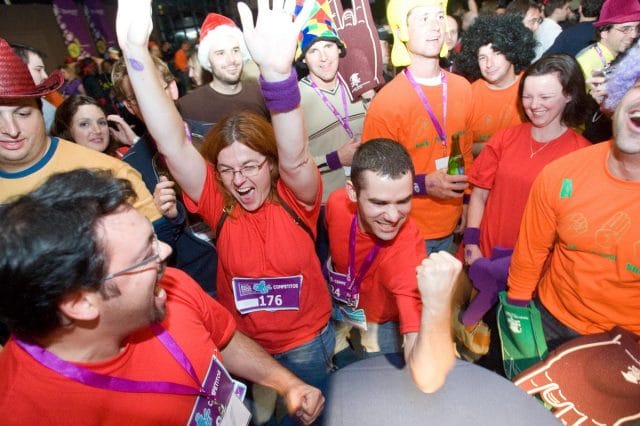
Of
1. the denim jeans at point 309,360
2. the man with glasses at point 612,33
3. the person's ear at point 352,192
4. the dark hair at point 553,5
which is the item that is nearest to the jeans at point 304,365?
the denim jeans at point 309,360

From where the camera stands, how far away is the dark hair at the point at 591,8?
163 inches

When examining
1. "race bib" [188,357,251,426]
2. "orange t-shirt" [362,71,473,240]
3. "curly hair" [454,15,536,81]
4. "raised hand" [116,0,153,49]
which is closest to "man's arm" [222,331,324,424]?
"race bib" [188,357,251,426]

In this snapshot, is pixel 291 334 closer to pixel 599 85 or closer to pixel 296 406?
pixel 296 406

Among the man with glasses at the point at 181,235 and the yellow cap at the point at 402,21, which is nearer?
the man with glasses at the point at 181,235

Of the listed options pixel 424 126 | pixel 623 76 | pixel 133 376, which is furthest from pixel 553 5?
pixel 133 376

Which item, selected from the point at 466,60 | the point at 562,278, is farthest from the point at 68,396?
the point at 466,60

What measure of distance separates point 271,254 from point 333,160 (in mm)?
1153

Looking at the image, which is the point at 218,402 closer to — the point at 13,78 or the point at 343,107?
the point at 13,78

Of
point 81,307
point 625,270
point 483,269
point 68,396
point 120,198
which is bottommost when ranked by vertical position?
point 483,269

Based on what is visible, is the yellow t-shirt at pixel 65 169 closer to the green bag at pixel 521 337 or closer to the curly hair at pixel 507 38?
the green bag at pixel 521 337

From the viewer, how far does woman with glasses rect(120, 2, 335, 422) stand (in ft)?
5.51

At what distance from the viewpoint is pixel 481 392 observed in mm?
1198

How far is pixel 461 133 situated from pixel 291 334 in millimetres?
1770

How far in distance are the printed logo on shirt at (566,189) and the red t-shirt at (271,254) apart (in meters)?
1.09
